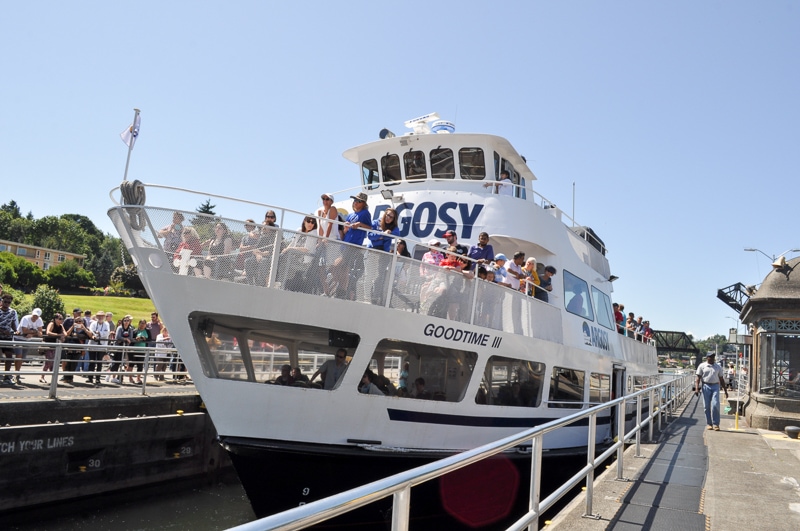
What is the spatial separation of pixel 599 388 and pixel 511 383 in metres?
3.83

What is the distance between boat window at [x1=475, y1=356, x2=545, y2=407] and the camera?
873 cm

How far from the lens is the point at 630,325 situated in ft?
62.8

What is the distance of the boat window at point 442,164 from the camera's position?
12781mm

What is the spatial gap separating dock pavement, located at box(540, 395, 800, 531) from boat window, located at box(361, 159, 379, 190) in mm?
7460

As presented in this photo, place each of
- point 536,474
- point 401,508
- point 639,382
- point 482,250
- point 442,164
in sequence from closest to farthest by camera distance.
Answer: point 401,508, point 536,474, point 482,250, point 442,164, point 639,382

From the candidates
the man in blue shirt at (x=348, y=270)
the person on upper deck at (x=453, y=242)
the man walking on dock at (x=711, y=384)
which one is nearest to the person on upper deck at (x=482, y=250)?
the person on upper deck at (x=453, y=242)

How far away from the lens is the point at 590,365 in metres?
11.6

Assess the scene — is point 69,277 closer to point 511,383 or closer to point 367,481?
point 511,383

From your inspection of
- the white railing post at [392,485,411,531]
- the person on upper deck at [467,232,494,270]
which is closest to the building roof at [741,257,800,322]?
the person on upper deck at [467,232,494,270]

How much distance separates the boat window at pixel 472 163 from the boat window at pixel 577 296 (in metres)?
2.63

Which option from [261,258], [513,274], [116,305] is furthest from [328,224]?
[116,305]

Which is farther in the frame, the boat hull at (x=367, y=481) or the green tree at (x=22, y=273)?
the green tree at (x=22, y=273)

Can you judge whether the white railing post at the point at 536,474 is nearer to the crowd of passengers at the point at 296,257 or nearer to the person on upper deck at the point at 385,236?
the crowd of passengers at the point at 296,257

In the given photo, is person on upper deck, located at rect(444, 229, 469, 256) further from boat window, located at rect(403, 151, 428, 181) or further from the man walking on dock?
the man walking on dock
